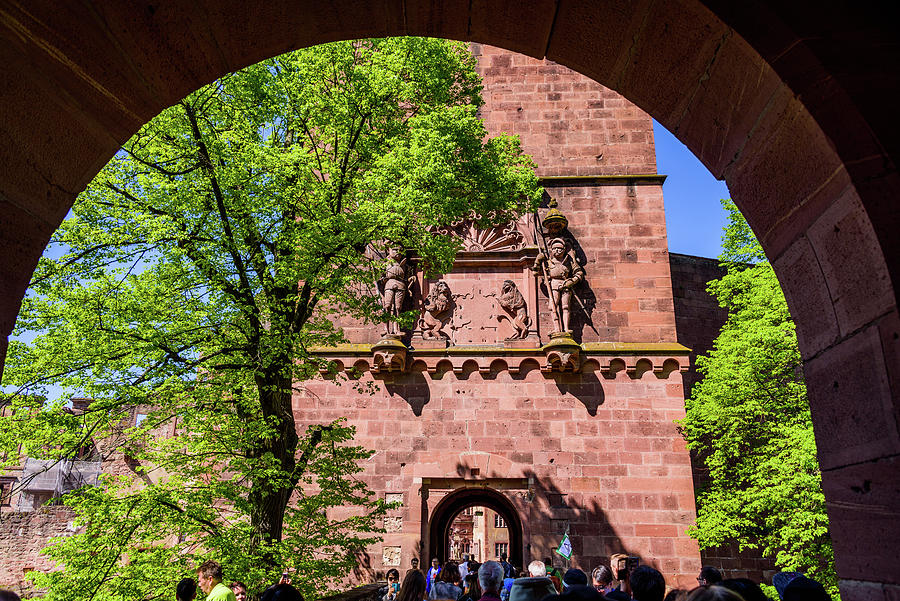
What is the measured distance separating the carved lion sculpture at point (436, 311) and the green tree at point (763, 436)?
5106mm

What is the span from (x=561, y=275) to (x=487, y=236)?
6.08 ft

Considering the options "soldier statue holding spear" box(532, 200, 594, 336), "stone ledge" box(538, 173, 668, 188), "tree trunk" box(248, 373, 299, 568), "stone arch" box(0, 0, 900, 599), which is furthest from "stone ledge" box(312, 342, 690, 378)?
"stone arch" box(0, 0, 900, 599)

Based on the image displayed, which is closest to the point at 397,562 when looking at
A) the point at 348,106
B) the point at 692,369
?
the point at 348,106

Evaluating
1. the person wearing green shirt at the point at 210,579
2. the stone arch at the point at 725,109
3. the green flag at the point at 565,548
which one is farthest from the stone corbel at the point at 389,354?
the stone arch at the point at 725,109

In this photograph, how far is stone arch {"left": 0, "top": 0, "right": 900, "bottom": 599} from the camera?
78.2 inches

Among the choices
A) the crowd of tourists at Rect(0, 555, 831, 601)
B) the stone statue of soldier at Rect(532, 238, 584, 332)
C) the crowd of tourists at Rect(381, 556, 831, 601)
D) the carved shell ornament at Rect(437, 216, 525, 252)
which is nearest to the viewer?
the crowd of tourists at Rect(0, 555, 831, 601)

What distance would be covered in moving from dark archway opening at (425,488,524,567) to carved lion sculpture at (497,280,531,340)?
3.24 m

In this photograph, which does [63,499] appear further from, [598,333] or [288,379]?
[598,333]

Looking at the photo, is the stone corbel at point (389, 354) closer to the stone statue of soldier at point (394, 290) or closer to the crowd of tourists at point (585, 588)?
the stone statue of soldier at point (394, 290)

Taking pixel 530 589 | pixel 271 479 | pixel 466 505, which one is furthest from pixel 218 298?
pixel 466 505

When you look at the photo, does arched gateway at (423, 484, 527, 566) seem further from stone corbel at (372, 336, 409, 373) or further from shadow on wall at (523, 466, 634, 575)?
stone corbel at (372, 336, 409, 373)

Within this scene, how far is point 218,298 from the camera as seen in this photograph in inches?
297

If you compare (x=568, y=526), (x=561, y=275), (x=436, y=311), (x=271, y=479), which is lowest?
(x=568, y=526)

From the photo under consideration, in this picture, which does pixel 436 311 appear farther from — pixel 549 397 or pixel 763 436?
pixel 763 436
